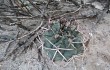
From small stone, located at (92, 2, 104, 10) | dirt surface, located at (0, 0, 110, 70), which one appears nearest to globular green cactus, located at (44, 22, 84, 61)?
dirt surface, located at (0, 0, 110, 70)

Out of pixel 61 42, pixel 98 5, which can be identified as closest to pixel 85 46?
pixel 61 42

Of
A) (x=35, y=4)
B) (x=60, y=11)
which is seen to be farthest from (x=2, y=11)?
(x=60, y=11)

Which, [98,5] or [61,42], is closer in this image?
[61,42]

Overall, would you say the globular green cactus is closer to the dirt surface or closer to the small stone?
the dirt surface

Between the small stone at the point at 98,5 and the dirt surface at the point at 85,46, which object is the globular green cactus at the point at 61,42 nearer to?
the dirt surface at the point at 85,46

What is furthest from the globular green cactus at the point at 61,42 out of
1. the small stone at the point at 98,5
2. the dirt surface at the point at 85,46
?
the small stone at the point at 98,5

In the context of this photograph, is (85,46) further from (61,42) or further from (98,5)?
(98,5)
